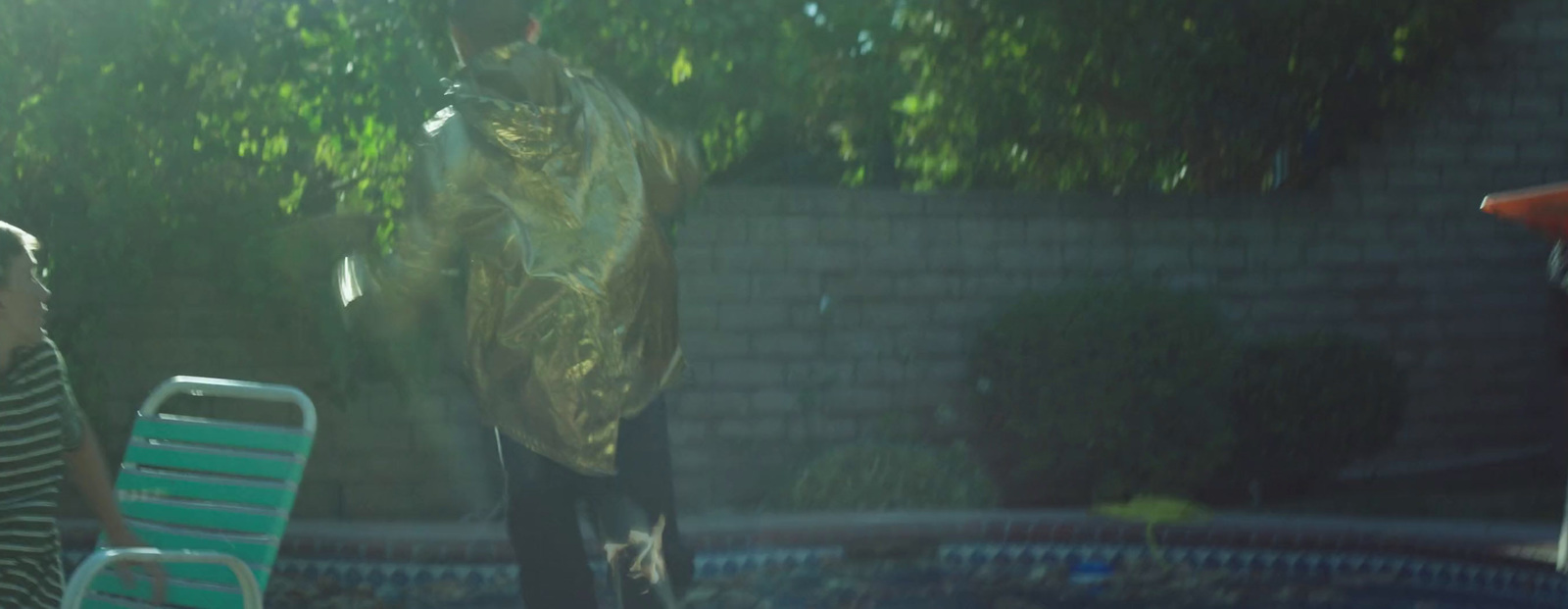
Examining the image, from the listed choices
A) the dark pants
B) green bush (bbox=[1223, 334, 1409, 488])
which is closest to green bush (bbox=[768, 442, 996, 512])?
green bush (bbox=[1223, 334, 1409, 488])

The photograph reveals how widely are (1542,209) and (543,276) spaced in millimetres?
2914

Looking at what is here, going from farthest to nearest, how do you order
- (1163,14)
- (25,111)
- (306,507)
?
(1163,14), (306,507), (25,111)

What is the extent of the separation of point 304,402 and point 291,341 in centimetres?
430

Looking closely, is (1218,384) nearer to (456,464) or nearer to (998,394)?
(998,394)

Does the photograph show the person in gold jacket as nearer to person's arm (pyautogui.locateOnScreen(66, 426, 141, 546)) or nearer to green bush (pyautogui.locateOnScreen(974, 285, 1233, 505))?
person's arm (pyautogui.locateOnScreen(66, 426, 141, 546))

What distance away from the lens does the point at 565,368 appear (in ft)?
12.2

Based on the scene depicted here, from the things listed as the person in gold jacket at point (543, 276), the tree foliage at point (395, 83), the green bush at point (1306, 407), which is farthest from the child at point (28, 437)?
the green bush at point (1306, 407)

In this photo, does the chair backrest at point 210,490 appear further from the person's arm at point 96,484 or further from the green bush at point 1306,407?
the green bush at point 1306,407

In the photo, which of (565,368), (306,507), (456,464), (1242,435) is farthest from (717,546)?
(565,368)

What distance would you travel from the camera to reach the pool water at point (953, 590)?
6359 millimetres

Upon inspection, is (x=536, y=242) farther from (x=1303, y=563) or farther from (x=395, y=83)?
(x=1303, y=563)

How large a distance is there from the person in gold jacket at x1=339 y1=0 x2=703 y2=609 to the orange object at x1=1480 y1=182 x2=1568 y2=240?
8.40ft

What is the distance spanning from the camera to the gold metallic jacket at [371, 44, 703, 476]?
144 inches

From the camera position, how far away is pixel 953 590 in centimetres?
666
